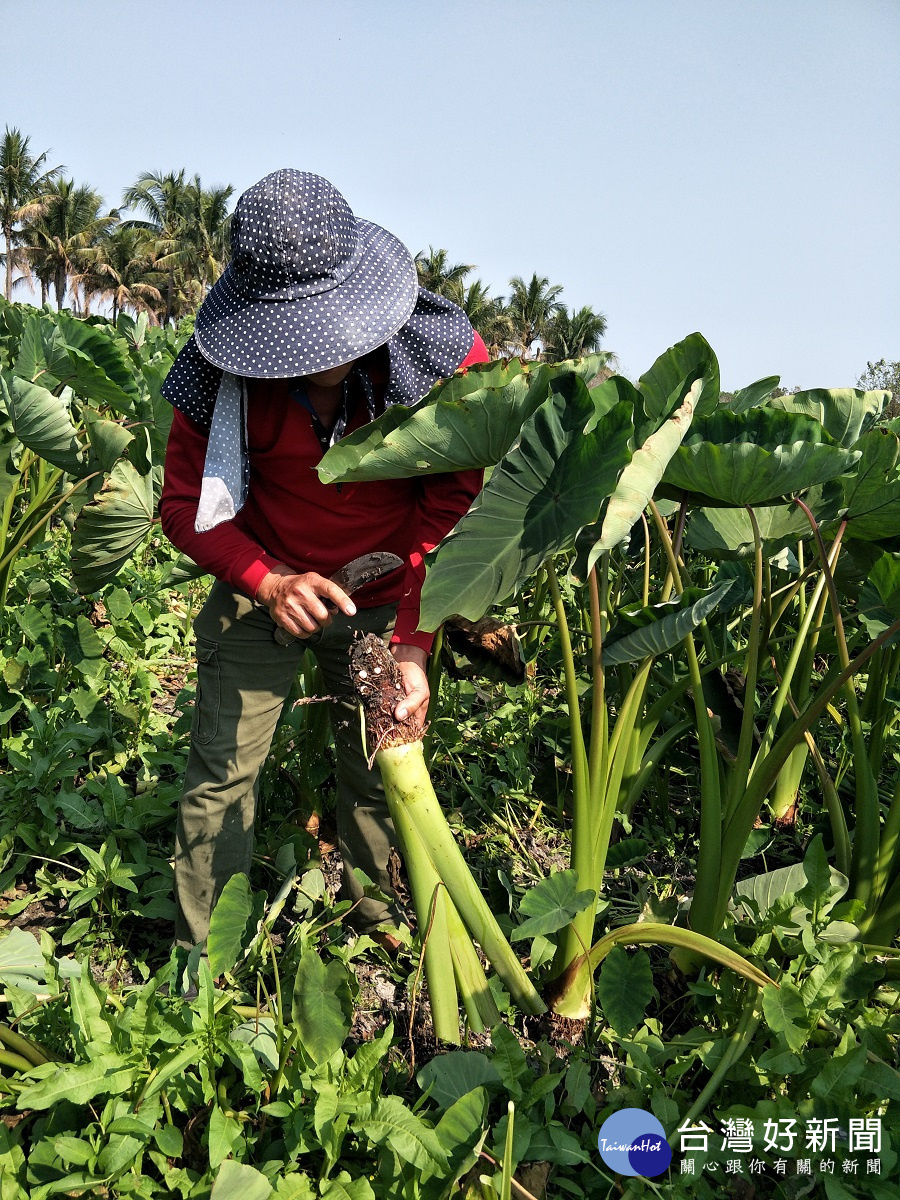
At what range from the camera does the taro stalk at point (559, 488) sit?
3.47 feet

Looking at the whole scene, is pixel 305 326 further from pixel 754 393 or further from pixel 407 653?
pixel 754 393

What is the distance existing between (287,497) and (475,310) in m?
35.1

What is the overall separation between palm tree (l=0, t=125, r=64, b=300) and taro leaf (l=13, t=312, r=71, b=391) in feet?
116

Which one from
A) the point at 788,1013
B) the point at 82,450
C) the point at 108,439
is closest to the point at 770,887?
the point at 788,1013

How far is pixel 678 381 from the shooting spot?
142 cm

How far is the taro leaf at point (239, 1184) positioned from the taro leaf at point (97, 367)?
1.81 m

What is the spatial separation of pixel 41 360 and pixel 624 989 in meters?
1.99

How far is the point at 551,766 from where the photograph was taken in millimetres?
2121

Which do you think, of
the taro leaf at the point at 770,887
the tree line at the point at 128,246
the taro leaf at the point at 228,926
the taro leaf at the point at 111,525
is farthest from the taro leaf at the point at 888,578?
the tree line at the point at 128,246

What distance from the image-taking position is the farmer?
122 centimetres

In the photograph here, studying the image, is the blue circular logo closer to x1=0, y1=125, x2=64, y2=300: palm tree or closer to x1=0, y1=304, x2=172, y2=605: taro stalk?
x1=0, y1=304, x2=172, y2=605: taro stalk

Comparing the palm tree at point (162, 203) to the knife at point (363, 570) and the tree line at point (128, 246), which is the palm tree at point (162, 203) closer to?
the tree line at point (128, 246)

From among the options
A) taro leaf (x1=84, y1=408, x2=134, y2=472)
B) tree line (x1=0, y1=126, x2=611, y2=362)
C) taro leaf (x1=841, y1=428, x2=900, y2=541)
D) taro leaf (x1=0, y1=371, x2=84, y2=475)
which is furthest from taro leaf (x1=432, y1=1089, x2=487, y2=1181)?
tree line (x1=0, y1=126, x2=611, y2=362)

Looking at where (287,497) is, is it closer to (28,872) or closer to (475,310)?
(28,872)
